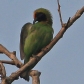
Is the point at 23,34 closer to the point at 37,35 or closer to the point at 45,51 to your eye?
the point at 37,35

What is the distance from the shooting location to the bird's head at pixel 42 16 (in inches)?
188

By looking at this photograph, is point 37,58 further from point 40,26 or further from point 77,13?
point 40,26

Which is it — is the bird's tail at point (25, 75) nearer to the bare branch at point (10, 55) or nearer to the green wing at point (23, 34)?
the bare branch at point (10, 55)

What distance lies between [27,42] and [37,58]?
1298 millimetres

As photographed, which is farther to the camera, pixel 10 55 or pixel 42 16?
pixel 42 16

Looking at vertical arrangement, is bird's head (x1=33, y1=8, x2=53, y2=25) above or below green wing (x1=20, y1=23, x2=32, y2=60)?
above

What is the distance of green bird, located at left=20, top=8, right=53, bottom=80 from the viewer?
4.36 meters

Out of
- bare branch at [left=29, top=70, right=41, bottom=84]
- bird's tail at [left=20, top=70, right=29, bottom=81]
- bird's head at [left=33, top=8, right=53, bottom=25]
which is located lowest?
A: bare branch at [left=29, top=70, right=41, bottom=84]

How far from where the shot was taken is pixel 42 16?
15.8ft

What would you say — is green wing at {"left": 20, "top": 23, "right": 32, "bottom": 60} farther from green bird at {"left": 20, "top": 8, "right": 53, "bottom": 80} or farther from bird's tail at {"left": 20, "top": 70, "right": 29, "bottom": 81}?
bird's tail at {"left": 20, "top": 70, "right": 29, "bottom": 81}

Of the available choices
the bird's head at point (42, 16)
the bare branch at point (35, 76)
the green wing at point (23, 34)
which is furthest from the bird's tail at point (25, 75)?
the bird's head at point (42, 16)

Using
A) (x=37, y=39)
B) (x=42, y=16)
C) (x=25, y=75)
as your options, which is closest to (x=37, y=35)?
(x=37, y=39)

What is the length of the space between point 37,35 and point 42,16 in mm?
445

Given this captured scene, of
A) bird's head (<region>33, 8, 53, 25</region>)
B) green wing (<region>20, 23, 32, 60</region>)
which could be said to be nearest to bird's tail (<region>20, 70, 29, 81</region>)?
green wing (<region>20, 23, 32, 60</region>)
